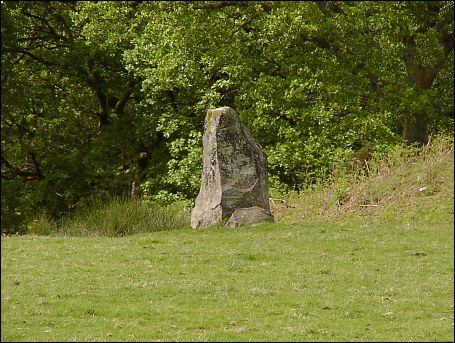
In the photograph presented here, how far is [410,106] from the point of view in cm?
2395

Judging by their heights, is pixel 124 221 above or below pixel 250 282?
below

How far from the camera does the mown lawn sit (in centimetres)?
979

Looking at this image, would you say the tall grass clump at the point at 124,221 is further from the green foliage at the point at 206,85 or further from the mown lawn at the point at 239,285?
the mown lawn at the point at 239,285

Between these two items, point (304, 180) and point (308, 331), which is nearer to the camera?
point (308, 331)

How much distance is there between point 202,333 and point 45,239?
1015 cm

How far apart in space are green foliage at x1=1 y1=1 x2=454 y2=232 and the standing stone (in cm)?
448

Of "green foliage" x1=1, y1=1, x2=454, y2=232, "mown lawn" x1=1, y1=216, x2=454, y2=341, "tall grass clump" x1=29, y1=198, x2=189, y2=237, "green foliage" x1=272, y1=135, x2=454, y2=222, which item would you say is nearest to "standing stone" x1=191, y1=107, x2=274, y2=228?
"mown lawn" x1=1, y1=216, x2=454, y2=341

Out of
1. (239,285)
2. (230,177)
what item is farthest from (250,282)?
(230,177)

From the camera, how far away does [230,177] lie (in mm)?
19766

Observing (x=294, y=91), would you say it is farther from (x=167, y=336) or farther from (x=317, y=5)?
(x=167, y=336)

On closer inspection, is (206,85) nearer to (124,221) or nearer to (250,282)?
(124,221)

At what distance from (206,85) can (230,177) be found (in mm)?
8712

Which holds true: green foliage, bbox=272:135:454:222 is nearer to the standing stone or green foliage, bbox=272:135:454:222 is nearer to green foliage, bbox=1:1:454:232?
green foliage, bbox=1:1:454:232

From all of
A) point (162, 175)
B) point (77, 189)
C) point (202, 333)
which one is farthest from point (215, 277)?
point (77, 189)
